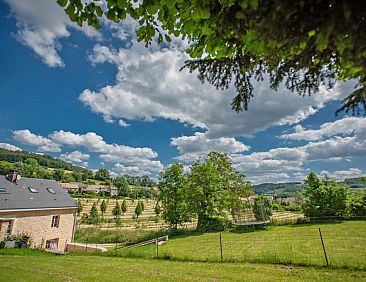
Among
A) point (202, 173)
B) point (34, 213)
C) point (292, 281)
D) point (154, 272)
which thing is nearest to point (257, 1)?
point (292, 281)

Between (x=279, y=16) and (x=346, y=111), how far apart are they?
1.52m

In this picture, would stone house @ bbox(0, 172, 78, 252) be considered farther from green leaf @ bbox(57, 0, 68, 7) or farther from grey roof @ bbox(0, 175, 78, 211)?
green leaf @ bbox(57, 0, 68, 7)

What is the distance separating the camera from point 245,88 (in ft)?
13.6

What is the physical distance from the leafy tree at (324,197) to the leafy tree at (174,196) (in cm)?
1397

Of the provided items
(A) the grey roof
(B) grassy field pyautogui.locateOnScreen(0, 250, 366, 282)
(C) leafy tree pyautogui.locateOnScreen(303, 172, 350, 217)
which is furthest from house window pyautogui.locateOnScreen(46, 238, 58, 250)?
(C) leafy tree pyautogui.locateOnScreen(303, 172, 350, 217)

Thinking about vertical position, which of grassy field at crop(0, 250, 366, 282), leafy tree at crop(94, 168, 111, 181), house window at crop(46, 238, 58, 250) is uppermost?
leafy tree at crop(94, 168, 111, 181)

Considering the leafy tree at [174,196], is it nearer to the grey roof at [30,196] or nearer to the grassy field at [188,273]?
the grey roof at [30,196]

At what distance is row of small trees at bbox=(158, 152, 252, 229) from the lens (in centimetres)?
2380

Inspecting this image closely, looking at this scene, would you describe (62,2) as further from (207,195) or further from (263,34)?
(207,195)

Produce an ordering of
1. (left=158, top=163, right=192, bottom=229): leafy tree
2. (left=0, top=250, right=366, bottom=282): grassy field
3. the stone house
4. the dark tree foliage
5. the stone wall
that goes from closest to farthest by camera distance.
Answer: the dark tree foliage, (left=0, top=250, right=366, bottom=282): grassy field, the stone house, the stone wall, (left=158, top=163, right=192, bottom=229): leafy tree

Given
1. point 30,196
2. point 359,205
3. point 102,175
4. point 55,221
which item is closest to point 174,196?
point 55,221

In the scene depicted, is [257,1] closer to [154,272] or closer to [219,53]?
[219,53]

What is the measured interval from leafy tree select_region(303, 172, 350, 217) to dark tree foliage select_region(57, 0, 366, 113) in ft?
86.5

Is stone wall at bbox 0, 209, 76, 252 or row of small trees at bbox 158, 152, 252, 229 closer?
stone wall at bbox 0, 209, 76, 252
